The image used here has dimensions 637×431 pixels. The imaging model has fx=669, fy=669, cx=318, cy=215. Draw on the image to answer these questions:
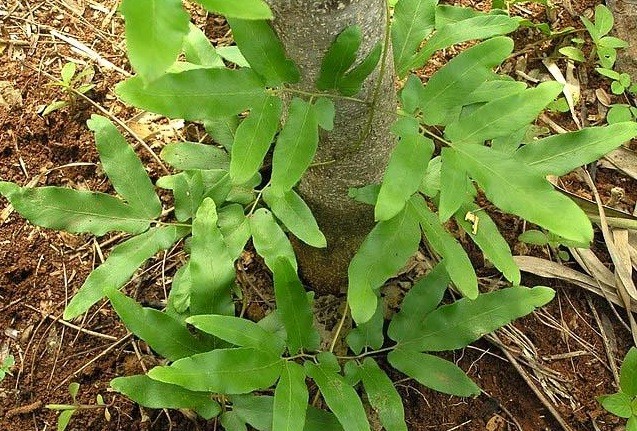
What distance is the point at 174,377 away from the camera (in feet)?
3.84

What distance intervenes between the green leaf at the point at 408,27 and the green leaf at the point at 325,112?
23 cm

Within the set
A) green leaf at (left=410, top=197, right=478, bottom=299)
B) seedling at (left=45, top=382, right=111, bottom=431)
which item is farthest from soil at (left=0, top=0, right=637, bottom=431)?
green leaf at (left=410, top=197, right=478, bottom=299)

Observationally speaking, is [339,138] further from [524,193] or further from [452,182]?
[524,193]

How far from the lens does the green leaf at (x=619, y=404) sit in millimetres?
1625

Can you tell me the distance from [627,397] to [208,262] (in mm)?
1089

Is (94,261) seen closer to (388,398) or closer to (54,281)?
(54,281)

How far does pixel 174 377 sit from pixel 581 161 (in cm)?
85

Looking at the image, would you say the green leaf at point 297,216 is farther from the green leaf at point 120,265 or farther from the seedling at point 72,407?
the seedling at point 72,407

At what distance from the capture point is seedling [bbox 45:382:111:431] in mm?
1628

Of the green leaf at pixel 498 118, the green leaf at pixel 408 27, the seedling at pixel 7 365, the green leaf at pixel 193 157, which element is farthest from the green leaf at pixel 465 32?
the seedling at pixel 7 365

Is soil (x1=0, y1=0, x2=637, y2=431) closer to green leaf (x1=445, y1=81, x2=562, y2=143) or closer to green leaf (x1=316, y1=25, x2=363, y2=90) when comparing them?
green leaf (x1=445, y1=81, x2=562, y2=143)

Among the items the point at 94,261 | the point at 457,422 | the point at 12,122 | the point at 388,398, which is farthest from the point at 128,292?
the point at 457,422

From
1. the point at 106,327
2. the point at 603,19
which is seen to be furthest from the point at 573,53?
the point at 106,327

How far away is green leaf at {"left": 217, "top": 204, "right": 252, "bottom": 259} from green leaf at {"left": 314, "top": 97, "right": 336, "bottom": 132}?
0.38 metres
